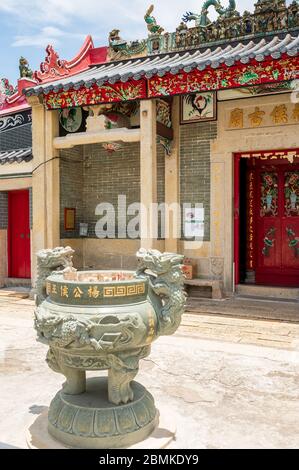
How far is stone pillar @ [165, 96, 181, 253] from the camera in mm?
8445

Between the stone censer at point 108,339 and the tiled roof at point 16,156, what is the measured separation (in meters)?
6.01

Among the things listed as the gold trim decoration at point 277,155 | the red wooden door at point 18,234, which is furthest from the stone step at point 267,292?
the red wooden door at point 18,234

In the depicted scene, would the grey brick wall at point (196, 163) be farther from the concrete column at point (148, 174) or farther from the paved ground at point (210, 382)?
the paved ground at point (210, 382)

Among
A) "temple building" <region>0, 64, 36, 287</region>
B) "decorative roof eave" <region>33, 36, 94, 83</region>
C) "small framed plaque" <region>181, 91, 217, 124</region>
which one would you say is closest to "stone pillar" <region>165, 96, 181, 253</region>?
"small framed plaque" <region>181, 91, 217, 124</region>

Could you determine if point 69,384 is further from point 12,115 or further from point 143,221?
point 12,115

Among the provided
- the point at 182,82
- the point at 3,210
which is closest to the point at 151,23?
the point at 182,82

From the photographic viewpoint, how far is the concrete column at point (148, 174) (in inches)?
277

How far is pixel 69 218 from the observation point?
29.6 feet

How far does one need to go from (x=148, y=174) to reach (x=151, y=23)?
12.2 feet

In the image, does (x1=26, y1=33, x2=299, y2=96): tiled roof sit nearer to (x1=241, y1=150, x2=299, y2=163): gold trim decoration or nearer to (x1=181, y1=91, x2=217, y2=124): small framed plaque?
(x1=181, y1=91, x2=217, y2=124): small framed plaque

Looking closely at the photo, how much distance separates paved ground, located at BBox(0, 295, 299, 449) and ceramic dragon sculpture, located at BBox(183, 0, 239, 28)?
587 cm

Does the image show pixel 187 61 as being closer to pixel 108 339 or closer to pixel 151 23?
pixel 151 23

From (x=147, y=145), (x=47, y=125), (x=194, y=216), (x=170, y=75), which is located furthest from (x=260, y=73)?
(x=47, y=125)

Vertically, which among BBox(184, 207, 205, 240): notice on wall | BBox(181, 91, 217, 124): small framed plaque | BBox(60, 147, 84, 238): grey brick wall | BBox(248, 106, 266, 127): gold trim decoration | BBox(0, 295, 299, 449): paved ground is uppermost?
BBox(181, 91, 217, 124): small framed plaque
